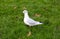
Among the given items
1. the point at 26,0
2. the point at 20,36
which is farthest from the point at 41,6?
the point at 20,36

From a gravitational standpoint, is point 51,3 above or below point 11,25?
above

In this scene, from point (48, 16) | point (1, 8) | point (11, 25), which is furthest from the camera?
point (1, 8)

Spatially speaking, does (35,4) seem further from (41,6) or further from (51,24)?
(51,24)

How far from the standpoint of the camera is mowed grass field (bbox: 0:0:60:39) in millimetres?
5184

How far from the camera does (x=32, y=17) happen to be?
5.90 m

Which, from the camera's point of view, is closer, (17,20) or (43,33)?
(43,33)

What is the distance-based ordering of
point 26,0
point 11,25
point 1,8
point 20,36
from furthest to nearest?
1. point 26,0
2. point 1,8
3. point 11,25
4. point 20,36

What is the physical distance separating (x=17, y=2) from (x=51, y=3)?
1.08 m

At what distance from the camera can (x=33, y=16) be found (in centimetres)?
596

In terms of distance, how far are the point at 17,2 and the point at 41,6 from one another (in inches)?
32.0

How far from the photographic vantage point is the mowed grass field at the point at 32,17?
5.18 m

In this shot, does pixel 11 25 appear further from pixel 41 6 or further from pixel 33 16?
pixel 41 6

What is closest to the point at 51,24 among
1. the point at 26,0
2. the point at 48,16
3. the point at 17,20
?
the point at 48,16

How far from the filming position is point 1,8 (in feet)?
20.7
